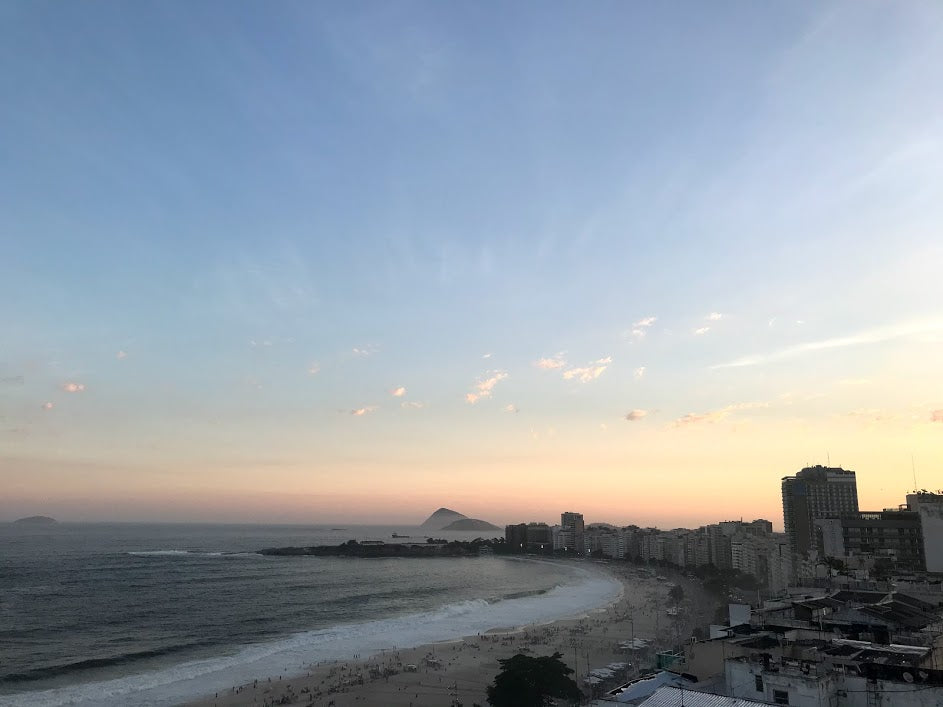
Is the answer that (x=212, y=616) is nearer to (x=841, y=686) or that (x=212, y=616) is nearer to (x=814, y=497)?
(x=841, y=686)

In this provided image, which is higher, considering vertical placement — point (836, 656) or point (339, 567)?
point (836, 656)

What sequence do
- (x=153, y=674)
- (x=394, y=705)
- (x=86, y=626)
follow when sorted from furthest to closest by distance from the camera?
1. (x=86, y=626)
2. (x=153, y=674)
3. (x=394, y=705)

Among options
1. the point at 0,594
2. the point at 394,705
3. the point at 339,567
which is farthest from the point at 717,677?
the point at 339,567

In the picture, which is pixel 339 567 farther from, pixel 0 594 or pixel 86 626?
pixel 86 626

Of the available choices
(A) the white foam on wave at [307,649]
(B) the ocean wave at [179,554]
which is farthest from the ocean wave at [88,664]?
(B) the ocean wave at [179,554]

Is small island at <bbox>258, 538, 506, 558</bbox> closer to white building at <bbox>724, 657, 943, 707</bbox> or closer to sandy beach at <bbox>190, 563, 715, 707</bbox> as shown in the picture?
sandy beach at <bbox>190, 563, 715, 707</bbox>

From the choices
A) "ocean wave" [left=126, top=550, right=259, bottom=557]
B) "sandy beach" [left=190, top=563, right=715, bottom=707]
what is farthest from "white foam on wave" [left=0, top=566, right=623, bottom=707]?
"ocean wave" [left=126, top=550, right=259, bottom=557]
